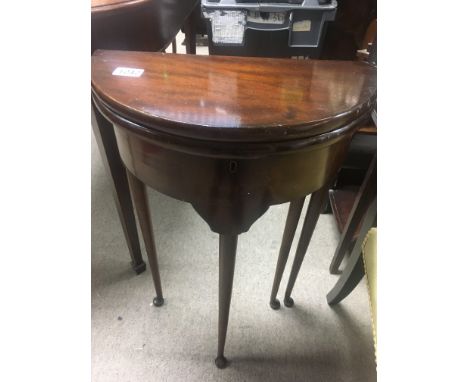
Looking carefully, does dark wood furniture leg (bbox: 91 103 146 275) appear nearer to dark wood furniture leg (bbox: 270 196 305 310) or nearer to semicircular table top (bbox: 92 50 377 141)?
semicircular table top (bbox: 92 50 377 141)

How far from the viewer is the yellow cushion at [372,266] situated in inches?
26.4

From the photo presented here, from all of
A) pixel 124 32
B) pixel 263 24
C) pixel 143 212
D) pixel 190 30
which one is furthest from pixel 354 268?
pixel 190 30

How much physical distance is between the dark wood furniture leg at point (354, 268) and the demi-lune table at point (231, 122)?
27 centimetres

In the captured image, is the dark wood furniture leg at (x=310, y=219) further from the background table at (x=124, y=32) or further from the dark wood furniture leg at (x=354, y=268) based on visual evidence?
the background table at (x=124, y=32)

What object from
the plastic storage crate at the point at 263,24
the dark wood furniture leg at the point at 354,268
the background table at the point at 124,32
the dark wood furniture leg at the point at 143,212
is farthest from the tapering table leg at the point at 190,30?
the dark wood furniture leg at the point at 354,268

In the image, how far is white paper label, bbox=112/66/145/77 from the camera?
53 centimetres

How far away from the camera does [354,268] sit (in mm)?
862

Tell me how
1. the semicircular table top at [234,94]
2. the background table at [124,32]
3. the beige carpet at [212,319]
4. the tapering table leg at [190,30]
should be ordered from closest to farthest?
1. the semicircular table top at [234,94]
2. the background table at [124,32]
3. the beige carpet at [212,319]
4. the tapering table leg at [190,30]

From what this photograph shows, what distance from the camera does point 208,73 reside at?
55cm

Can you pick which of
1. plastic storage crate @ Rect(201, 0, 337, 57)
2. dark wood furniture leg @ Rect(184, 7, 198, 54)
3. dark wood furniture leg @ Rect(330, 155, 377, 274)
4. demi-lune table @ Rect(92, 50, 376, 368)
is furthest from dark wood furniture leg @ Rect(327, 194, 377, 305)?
dark wood furniture leg @ Rect(184, 7, 198, 54)

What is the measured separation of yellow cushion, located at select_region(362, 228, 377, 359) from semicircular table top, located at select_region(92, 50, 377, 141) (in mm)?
350

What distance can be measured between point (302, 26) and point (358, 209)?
488 millimetres

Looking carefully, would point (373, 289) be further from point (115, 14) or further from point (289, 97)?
point (115, 14)
